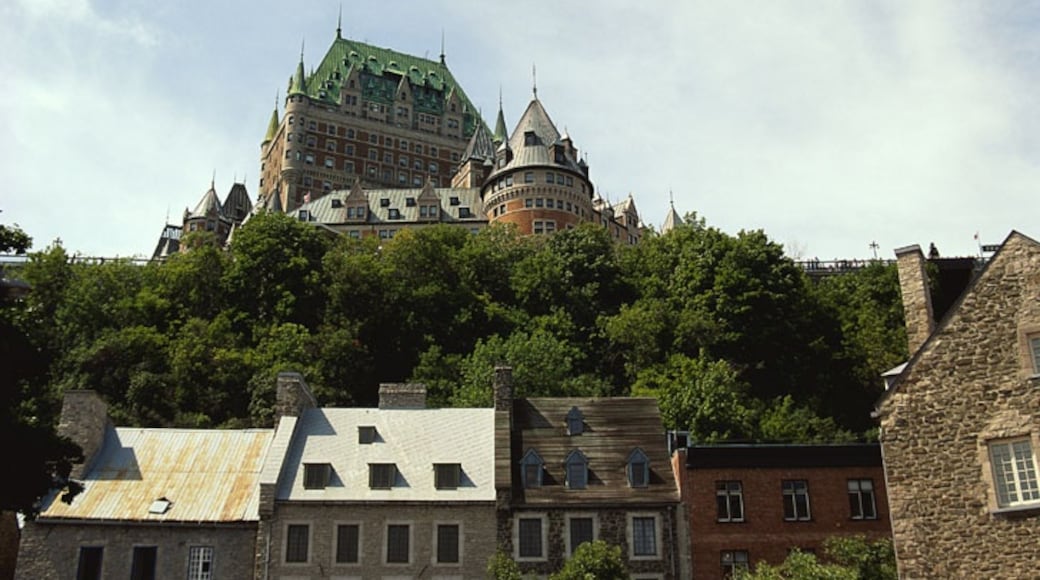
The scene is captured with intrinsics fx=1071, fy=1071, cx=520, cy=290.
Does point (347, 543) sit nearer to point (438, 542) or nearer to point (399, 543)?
point (399, 543)

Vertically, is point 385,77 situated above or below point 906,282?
above

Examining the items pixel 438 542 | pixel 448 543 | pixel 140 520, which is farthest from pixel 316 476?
pixel 140 520

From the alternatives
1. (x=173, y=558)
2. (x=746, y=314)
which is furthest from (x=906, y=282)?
(x=746, y=314)

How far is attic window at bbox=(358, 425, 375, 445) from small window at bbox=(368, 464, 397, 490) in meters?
2.01

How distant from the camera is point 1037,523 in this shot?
71.2 ft

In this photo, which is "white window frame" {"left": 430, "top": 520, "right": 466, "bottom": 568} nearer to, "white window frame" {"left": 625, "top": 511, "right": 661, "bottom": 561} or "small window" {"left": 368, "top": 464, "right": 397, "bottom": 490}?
"small window" {"left": 368, "top": 464, "right": 397, "bottom": 490}

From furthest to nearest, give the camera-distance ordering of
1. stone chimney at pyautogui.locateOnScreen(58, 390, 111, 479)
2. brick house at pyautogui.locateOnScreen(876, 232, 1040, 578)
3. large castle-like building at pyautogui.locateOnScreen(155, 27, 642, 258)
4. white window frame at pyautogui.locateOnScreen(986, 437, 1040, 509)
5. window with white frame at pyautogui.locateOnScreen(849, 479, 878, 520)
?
large castle-like building at pyautogui.locateOnScreen(155, 27, 642, 258) < stone chimney at pyautogui.locateOnScreen(58, 390, 111, 479) < window with white frame at pyautogui.locateOnScreen(849, 479, 878, 520) < brick house at pyautogui.locateOnScreen(876, 232, 1040, 578) < white window frame at pyautogui.locateOnScreen(986, 437, 1040, 509)

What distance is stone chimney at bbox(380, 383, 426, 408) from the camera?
146 ft

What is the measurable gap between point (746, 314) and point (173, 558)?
4180 cm

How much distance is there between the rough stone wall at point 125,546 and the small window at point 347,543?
2.99 meters

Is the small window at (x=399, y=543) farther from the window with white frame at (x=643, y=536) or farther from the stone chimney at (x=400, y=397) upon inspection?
the window with white frame at (x=643, y=536)

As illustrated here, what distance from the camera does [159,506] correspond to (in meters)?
38.7

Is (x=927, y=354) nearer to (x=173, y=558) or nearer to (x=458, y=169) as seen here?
(x=173, y=558)

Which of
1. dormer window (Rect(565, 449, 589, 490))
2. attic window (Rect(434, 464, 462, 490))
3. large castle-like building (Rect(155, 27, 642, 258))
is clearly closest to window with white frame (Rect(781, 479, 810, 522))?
dormer window (Rect(565, 449, 589, 490))
